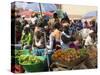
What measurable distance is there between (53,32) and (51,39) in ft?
0.20

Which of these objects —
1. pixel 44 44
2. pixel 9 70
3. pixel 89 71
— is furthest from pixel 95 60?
pixel 9 70

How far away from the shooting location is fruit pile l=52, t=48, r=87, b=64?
180cm

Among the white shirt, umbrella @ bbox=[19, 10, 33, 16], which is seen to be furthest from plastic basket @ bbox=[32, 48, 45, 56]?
the white shirt

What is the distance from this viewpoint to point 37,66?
5.68 feet

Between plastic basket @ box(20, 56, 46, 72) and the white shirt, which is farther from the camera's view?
the white shirt

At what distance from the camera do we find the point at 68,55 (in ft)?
5.99

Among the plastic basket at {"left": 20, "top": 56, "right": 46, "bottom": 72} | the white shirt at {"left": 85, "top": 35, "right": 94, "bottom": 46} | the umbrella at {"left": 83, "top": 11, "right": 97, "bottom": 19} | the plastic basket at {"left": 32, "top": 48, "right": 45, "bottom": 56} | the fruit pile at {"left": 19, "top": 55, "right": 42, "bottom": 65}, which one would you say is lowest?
the plastic basket at {"left": 20, "top": 56, "right": 46, "bottom": 72}

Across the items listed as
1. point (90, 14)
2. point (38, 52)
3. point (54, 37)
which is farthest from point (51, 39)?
point (90, 14)

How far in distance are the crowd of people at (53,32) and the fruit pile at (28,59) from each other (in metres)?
0.08

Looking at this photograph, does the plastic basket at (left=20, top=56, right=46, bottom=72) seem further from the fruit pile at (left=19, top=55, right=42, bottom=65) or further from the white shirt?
the white shirt

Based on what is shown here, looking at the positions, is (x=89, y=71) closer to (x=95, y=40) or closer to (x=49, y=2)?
(x=95, y=40)

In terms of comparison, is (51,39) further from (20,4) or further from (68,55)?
(20,4)

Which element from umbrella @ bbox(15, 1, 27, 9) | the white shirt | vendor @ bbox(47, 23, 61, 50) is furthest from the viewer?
the white shirt

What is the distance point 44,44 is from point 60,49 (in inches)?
5.8
